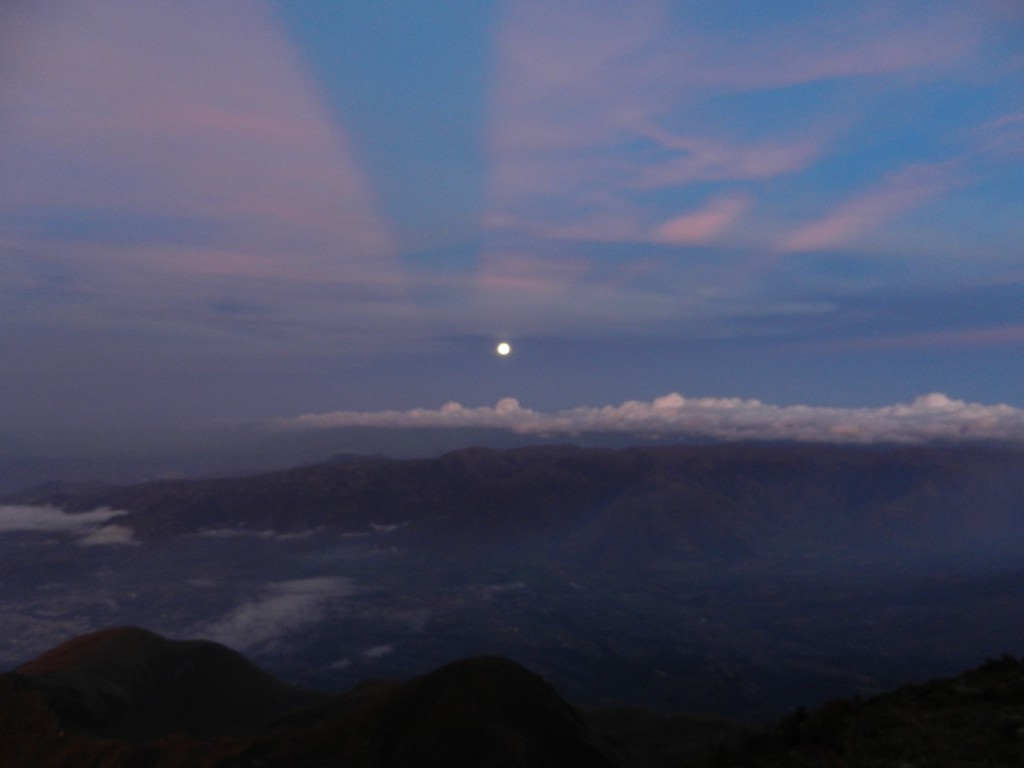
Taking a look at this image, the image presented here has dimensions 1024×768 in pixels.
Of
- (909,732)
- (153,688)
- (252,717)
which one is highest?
(909,732)

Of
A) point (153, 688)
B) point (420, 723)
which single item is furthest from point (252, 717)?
point (420, 723)

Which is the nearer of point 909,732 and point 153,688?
point 909,732

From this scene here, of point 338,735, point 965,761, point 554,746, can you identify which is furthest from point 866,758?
point 338,735

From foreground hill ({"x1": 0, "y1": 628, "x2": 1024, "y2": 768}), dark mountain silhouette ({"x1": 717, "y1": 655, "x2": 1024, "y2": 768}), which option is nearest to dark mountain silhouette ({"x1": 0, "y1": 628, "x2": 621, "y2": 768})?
foreground hill ({"x1": 0, "y1": 628, "x2": 1024, "y2": 768})

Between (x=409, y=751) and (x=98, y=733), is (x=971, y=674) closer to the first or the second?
(x=409, y=751)

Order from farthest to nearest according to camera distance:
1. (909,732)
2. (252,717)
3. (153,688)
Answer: (153,688) < (252,717) < (909,732)

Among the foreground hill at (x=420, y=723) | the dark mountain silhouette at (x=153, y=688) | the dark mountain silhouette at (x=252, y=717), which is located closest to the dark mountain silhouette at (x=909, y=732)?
the foreground hill at (x=420, y=723)

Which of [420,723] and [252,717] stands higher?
[420,723]

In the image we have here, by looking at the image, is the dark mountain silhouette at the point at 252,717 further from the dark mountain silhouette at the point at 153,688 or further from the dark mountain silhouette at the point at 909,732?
the dark mountain silhouette at the point at 909,732

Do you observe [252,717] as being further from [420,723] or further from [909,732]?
[909,732]
